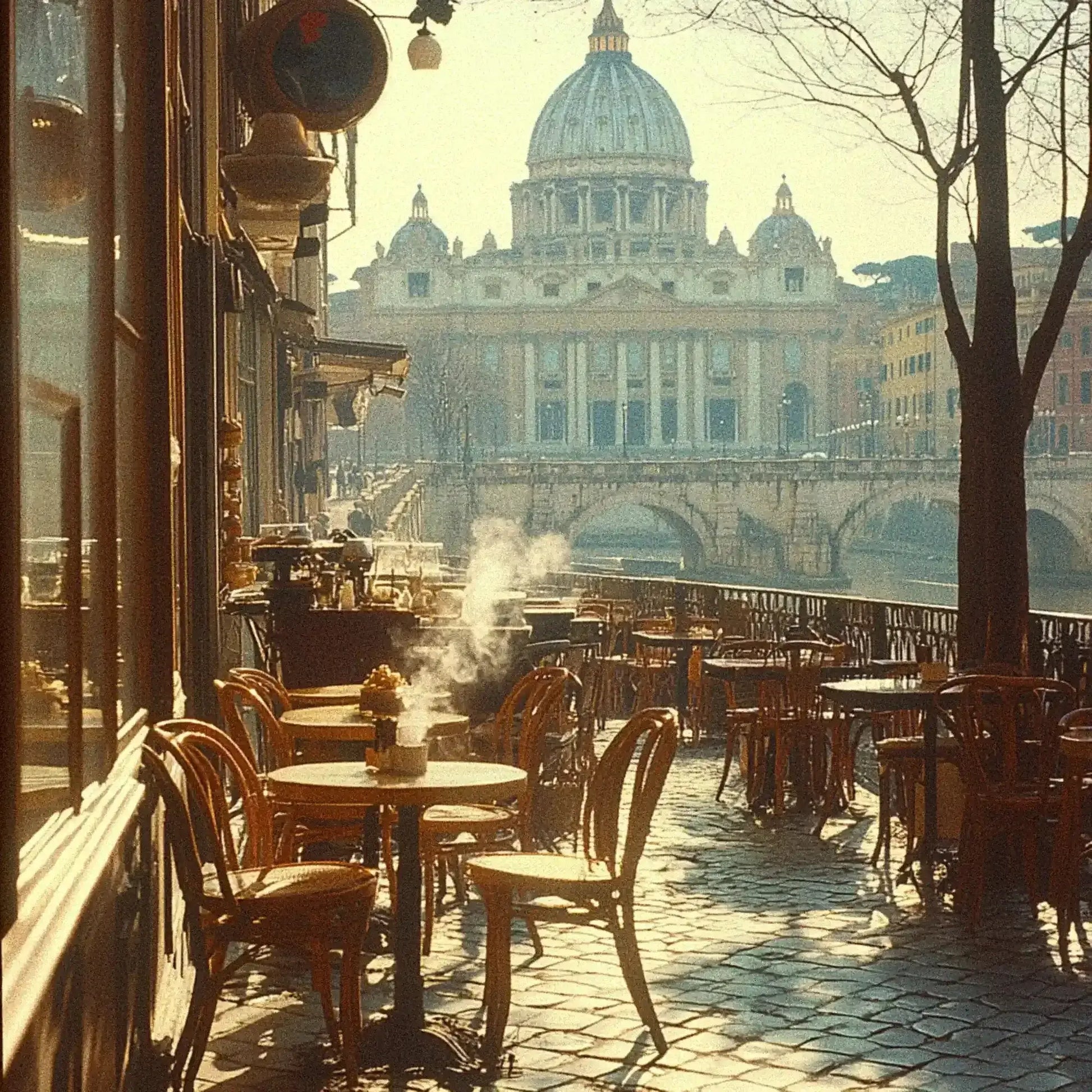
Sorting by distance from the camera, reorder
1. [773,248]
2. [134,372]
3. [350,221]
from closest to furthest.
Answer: [134,372] → [350,221] → [773,248]

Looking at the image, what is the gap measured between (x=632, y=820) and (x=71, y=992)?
2.55 meters

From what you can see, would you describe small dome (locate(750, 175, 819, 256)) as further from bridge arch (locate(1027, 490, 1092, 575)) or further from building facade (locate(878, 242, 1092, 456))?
bridge arch (locate(1027, 490, 1092, 575))

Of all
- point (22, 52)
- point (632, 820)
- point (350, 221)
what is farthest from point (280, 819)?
point (350, 221)

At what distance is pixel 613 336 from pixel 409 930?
101 meters

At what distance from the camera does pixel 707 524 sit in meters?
73.0

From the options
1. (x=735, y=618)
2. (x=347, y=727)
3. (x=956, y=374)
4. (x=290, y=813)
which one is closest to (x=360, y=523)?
(x=735, y=618)

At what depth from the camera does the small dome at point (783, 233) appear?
365 feet

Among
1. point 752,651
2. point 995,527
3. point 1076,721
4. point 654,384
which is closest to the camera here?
point 1076,721

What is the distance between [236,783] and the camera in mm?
5621

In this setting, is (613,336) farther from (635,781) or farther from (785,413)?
(635,781)

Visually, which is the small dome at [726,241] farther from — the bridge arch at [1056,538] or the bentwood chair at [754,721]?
the bentwood chair at [754,721]

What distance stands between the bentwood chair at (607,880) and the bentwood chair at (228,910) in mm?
372

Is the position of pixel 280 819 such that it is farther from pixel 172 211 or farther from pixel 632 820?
pixel 172 211

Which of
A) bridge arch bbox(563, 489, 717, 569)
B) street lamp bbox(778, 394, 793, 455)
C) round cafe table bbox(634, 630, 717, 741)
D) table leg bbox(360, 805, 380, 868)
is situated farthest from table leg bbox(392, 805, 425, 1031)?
street lamp bbox(778, 394, 793, 455)
